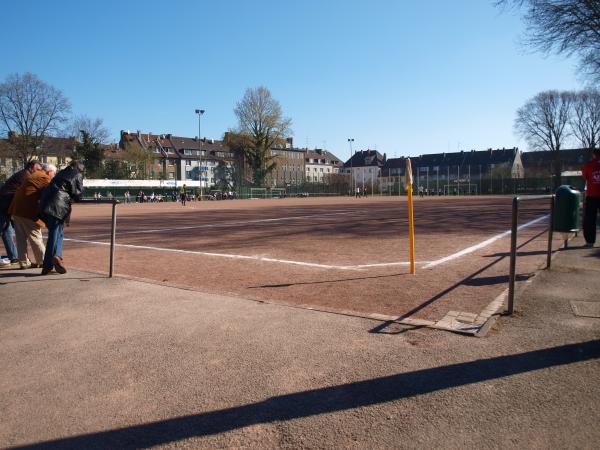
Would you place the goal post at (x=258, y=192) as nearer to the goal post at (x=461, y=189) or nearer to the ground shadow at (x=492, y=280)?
the goal post at (x=461, y=189)

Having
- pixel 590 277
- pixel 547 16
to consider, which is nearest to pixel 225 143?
pixel 547 16

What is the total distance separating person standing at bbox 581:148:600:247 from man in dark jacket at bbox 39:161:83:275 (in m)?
9.60

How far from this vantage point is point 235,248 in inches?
395

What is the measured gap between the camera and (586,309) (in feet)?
14.6

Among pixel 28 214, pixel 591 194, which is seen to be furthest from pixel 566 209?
pixel 28 214

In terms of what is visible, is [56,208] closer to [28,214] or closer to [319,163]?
[28,214]

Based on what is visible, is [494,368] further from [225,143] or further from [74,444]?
[225,143]

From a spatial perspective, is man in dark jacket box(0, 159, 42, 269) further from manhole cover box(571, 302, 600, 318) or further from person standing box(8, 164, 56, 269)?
manhole cover box(571, 302, 600, 318)

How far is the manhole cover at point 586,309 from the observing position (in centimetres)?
427

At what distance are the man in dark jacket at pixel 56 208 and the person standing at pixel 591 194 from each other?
9.60 metres

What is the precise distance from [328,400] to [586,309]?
10.9 ft

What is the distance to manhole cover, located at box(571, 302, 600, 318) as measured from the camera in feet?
14.0

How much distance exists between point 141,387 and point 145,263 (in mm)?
5478

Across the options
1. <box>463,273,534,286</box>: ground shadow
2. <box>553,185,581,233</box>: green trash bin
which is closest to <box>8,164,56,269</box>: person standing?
<box>463,273,534,286</box>: ground shadow
